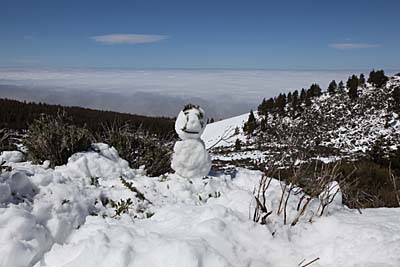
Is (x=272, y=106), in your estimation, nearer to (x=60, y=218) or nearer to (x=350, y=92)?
(x=350, y=92)

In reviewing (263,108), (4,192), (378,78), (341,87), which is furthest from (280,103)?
(4,192)

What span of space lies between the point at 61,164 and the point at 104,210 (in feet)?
4.96

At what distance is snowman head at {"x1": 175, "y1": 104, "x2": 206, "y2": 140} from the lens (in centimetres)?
505

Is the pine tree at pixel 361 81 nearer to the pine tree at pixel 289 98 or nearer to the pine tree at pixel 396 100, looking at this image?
the pine tree at pixel 396 100

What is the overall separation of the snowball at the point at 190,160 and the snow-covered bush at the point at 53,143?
4.34 ft

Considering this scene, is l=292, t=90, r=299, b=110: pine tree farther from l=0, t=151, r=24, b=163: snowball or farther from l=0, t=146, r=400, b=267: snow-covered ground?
l=0, t=146, r=400, b=267: snow-covered ground

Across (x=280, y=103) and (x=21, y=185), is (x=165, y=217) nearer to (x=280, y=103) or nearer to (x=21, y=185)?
(x=21, y=185)

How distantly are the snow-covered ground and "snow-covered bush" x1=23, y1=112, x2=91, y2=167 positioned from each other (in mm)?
897

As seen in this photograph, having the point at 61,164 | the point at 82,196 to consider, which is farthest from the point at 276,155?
the point at 61,164

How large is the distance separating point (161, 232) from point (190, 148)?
2181 mm

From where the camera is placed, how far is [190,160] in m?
4.93

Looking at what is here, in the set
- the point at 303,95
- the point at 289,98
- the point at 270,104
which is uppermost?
the point at 303,95

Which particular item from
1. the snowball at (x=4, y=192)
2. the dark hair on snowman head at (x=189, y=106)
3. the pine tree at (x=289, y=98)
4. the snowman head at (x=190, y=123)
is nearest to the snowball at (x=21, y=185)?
the snowball at (x=4, y=192)

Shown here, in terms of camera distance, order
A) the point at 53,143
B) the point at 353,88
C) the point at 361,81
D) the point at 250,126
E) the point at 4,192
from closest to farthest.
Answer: the point at 4,192, the point at 53,143, the point at 353,88, the point at 250,126, the point at 361,81
